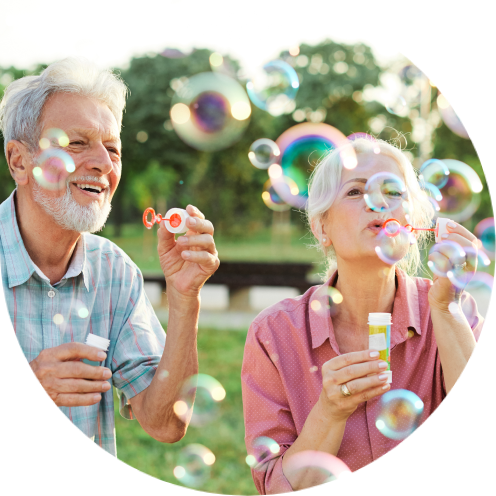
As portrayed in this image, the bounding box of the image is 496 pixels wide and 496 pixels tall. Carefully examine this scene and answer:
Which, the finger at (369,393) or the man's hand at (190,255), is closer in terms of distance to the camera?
the finger at (369,393)

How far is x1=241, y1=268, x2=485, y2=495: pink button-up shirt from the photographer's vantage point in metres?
1.43

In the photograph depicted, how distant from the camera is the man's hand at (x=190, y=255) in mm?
1402

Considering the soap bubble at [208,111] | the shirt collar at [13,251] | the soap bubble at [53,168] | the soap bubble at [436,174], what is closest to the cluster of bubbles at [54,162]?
the soap bubble at [53,168]

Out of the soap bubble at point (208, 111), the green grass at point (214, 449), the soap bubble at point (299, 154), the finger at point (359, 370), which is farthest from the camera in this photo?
the green grass at point (214, 449)

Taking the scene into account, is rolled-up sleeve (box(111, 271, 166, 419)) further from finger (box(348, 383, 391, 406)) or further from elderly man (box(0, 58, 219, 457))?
finger (box(348, 383, 391, 406))

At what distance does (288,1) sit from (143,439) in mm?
2195

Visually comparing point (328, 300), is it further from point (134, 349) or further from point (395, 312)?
point (134, 349)

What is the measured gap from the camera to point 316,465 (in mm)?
1328

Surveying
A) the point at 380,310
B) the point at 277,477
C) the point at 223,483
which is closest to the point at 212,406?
the point at 277,477

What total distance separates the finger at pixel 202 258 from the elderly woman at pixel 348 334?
0.71ft

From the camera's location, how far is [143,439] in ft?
8.87

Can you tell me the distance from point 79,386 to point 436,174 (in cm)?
128

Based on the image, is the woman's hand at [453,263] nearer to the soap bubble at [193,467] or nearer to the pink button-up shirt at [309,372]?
the pink button-up shirt at [309,372]

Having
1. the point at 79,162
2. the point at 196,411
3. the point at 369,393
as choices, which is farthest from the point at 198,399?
the point at 79,162
